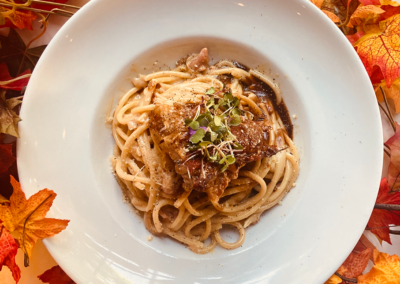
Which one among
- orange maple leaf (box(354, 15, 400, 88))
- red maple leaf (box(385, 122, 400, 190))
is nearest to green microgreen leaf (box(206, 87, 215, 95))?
orange maple leaf (box(354, 15, 400, 88))

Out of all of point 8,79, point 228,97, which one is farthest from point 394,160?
point 8,79

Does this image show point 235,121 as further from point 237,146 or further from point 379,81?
point 379,81

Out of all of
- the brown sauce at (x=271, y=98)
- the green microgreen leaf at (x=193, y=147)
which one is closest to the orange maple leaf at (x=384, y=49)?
the brown sauce at (x=271, y=98)

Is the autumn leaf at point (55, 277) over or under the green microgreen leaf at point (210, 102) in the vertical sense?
under

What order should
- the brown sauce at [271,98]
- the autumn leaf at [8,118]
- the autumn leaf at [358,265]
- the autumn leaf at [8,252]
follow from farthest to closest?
the brown sauce at [271,98] < the autumn leaf at [358,265] < the autumn leaf at [8,118] < the autumn leaf at [8,252]

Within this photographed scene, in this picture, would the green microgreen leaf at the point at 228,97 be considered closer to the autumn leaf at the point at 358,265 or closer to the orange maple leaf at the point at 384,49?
the orange maple leaf at the point at 384,49
